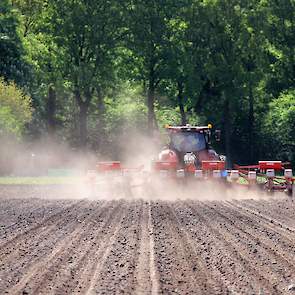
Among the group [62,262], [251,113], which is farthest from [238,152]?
[62,262]

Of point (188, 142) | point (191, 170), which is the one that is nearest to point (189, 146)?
point (188, 142)

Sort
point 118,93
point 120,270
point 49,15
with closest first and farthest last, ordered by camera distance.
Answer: point 120,270 < point 49,15 < point 118,93

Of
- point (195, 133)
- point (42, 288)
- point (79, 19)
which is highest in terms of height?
point (79, 19)

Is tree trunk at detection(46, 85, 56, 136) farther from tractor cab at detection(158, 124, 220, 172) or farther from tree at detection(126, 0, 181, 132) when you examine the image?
tractor cab at detection(158, 124, 220, 172)

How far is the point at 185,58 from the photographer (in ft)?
184

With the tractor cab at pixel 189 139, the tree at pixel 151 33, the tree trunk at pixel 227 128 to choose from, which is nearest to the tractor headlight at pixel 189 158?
the tractor cab at pixel 189 139

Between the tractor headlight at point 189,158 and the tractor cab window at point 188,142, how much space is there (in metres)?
0.57

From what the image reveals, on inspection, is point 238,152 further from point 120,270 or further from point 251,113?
point 120,270

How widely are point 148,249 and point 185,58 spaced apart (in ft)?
135

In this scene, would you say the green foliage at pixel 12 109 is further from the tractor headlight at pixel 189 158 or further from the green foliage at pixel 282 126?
the tractor headlight at pixel 189 158

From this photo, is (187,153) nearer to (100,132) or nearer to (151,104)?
(151,104)

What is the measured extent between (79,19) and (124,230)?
128ft

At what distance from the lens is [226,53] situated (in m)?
55.1

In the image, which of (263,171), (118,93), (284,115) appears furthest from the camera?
(118,93)
